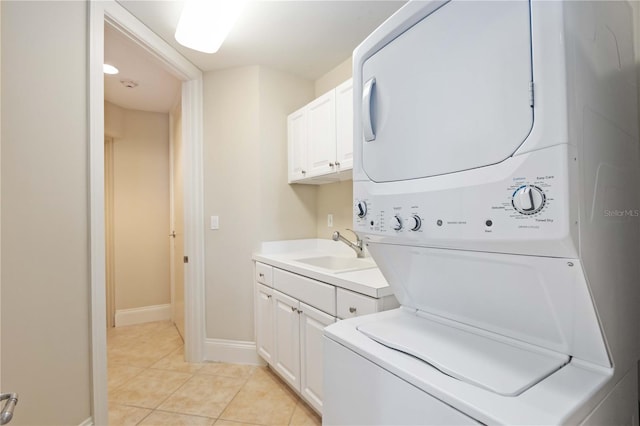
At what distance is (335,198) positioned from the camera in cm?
255

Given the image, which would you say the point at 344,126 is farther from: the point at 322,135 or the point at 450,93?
the point at 450,93

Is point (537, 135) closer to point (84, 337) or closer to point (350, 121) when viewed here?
point (350, 121)

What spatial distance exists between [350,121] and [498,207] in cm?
141

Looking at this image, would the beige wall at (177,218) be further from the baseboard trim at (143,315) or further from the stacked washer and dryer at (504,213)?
the stacked washer and dryer at (504,213)

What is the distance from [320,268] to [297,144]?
3.85ft

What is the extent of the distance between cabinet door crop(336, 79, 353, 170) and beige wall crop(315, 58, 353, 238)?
0.41m

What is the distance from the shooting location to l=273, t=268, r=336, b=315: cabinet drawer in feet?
5.18

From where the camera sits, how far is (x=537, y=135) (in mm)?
563

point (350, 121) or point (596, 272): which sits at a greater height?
point (350, 121)

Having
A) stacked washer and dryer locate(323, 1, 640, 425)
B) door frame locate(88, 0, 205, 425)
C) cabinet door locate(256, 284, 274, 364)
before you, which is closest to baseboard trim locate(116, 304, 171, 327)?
door frame locate(88, 0, 205, 425)

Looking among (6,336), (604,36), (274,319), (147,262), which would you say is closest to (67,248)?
(6,336)

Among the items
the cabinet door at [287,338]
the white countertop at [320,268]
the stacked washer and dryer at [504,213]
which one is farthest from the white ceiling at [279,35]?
the cabinet door at [287,338]

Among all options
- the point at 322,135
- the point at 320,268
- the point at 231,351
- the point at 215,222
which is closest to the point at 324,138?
the point at 322,135

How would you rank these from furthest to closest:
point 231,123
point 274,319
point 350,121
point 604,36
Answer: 1. point 231,123
2. point 274,319
3. point 350,121
4. point 604,36
